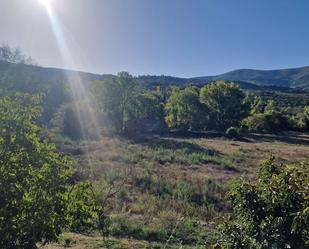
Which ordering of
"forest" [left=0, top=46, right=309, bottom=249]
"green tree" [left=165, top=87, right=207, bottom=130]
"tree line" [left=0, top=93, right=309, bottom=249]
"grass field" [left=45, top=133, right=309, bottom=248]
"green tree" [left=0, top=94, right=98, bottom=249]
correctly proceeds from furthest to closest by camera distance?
"green tree" [left=165, top=87, right=207, bottom=130] → "grass field" [left=45, top=133, right=309, bottom=248] → "green tree" [left=0, top=94, right=98, bottom=249] → "forest" [left=0, top=46, right=309, bottom=249] → "tree line" [left=0, top=93, right=309, bottom=249]

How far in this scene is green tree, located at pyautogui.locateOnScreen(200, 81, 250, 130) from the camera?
78.8m

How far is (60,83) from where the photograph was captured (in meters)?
93.1

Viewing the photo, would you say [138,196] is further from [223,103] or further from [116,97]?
[223,103]

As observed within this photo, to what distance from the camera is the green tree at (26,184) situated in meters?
5.95

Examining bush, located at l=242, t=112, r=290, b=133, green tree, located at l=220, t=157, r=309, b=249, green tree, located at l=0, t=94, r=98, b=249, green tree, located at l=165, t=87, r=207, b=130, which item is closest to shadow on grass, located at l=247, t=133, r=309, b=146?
bush, located at l=242, t=112, r=290, b=133

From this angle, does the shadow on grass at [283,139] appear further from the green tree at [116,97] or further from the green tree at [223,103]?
the green tree at [116,97]

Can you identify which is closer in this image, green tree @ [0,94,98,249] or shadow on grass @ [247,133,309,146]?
green tree @ [0,94,98,249]

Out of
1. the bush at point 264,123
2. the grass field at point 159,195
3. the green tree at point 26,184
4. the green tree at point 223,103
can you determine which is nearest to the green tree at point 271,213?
the grass field at point 159,195

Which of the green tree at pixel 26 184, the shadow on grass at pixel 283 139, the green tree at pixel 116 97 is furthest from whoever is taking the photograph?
the green tree at pixel 116 97

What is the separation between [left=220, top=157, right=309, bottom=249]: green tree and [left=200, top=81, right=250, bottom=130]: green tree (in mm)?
73520

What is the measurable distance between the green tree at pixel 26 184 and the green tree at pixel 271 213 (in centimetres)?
269

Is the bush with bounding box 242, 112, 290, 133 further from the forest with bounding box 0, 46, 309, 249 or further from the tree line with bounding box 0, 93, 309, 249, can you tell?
the tree line with bounding box 0, 93, 309, 249

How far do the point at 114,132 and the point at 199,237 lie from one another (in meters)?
53.9

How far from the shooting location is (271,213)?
556 cm
